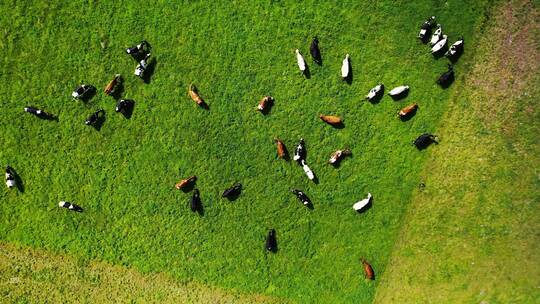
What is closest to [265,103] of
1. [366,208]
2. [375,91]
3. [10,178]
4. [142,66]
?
[375,91]

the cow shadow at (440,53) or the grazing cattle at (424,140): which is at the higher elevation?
the cow shadow at (440,53)

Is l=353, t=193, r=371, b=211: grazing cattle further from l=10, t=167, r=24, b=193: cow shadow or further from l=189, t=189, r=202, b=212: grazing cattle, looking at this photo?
l=10, t=167, r=24, b=193: cow shadow

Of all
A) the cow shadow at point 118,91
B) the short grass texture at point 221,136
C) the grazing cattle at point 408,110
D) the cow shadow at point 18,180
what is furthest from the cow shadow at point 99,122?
the grazing cattle at point 408,110

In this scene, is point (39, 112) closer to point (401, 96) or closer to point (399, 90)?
point (399, 90)

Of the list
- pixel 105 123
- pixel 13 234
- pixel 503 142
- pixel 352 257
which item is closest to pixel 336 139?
pixel 352 257

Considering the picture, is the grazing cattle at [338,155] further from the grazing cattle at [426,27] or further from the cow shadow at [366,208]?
the grazing cattle at [426,27]
